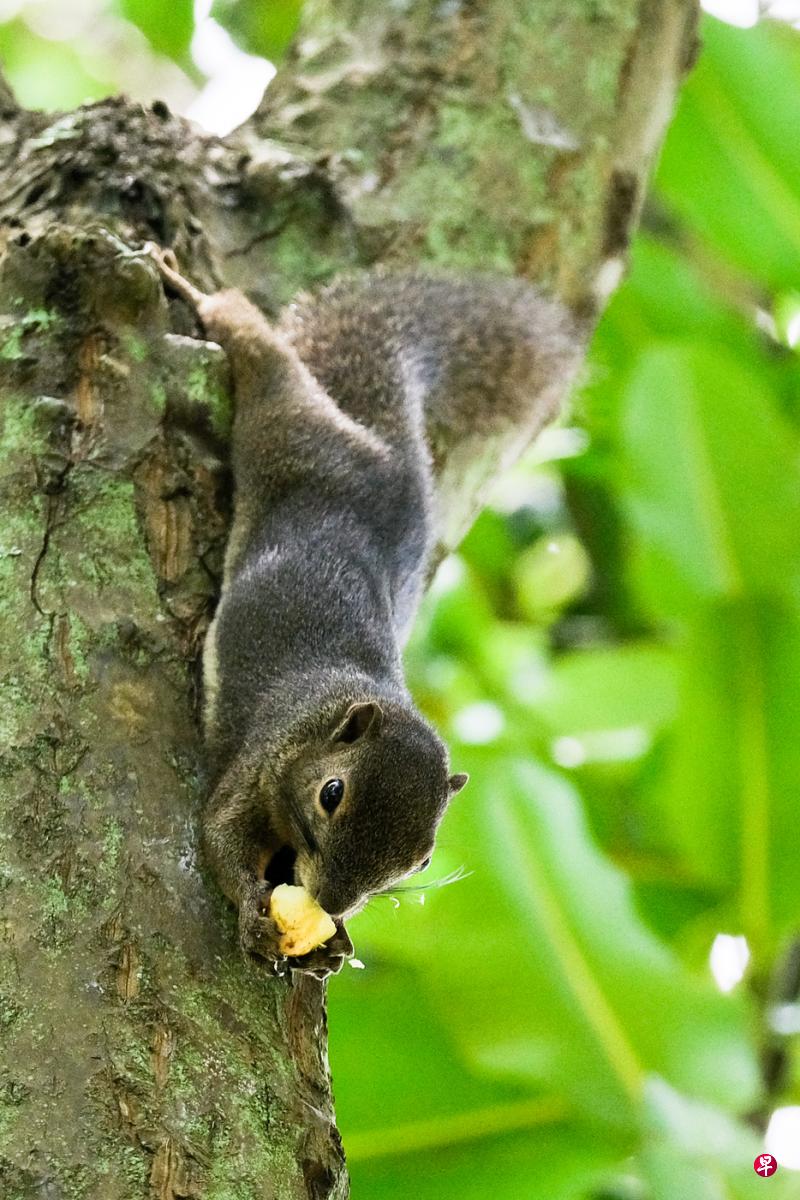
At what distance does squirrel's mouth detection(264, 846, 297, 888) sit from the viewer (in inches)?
96.1

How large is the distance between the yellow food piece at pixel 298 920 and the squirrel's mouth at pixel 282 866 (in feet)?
0.54

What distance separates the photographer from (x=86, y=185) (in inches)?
101

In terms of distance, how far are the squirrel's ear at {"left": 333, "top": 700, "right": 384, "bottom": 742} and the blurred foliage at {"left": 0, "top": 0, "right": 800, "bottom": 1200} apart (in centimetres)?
38

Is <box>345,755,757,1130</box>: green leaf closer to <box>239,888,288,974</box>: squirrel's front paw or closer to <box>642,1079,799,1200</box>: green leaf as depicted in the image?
<box>642,1079,799,1200</box>: green leaf

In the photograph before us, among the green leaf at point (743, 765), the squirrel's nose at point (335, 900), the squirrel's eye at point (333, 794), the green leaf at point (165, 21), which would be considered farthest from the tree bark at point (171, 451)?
the green leaf at point (165, 21)

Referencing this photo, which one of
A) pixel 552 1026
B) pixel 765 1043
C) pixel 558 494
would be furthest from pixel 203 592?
pixel 558 494

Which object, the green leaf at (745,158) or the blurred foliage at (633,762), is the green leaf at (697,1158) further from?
the green leaf at (745,158)

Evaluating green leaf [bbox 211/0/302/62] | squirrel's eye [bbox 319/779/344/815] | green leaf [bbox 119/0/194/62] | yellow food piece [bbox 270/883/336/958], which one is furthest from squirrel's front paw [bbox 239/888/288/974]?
green leaf [bbox 211/0/302/62]

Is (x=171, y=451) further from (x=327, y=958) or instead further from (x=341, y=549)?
(x=327, y=958)

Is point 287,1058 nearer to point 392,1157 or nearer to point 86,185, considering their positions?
point 392,1157

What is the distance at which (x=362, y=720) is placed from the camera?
2.41 m

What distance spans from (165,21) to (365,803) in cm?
283

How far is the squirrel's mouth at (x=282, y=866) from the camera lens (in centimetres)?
244

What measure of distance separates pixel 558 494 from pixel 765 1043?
2.32m
